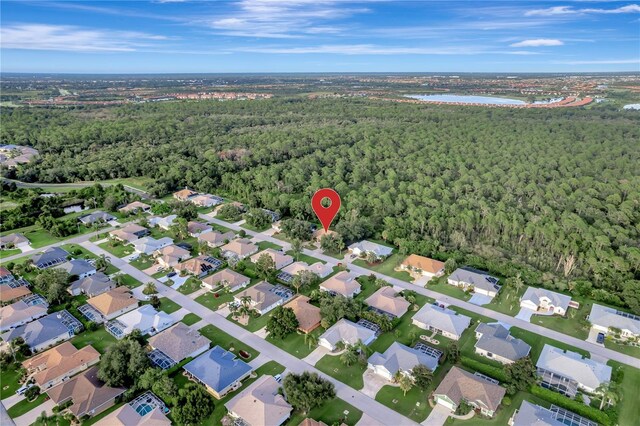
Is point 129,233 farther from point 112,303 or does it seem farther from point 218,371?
point 218,371

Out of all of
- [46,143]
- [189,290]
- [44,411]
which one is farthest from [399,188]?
[46,143]

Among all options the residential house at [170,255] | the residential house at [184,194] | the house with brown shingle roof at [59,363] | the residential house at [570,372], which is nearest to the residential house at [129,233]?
the residential house at [170,255]

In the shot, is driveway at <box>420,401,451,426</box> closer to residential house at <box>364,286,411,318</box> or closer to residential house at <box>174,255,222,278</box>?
residential house at <box>364,286,411,318</box>

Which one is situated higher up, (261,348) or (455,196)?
(455,196)

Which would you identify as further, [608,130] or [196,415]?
[608,130]

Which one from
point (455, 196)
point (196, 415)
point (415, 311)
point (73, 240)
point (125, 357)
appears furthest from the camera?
point (455, 196)

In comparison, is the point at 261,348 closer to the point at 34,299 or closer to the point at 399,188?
the point at 34,299
